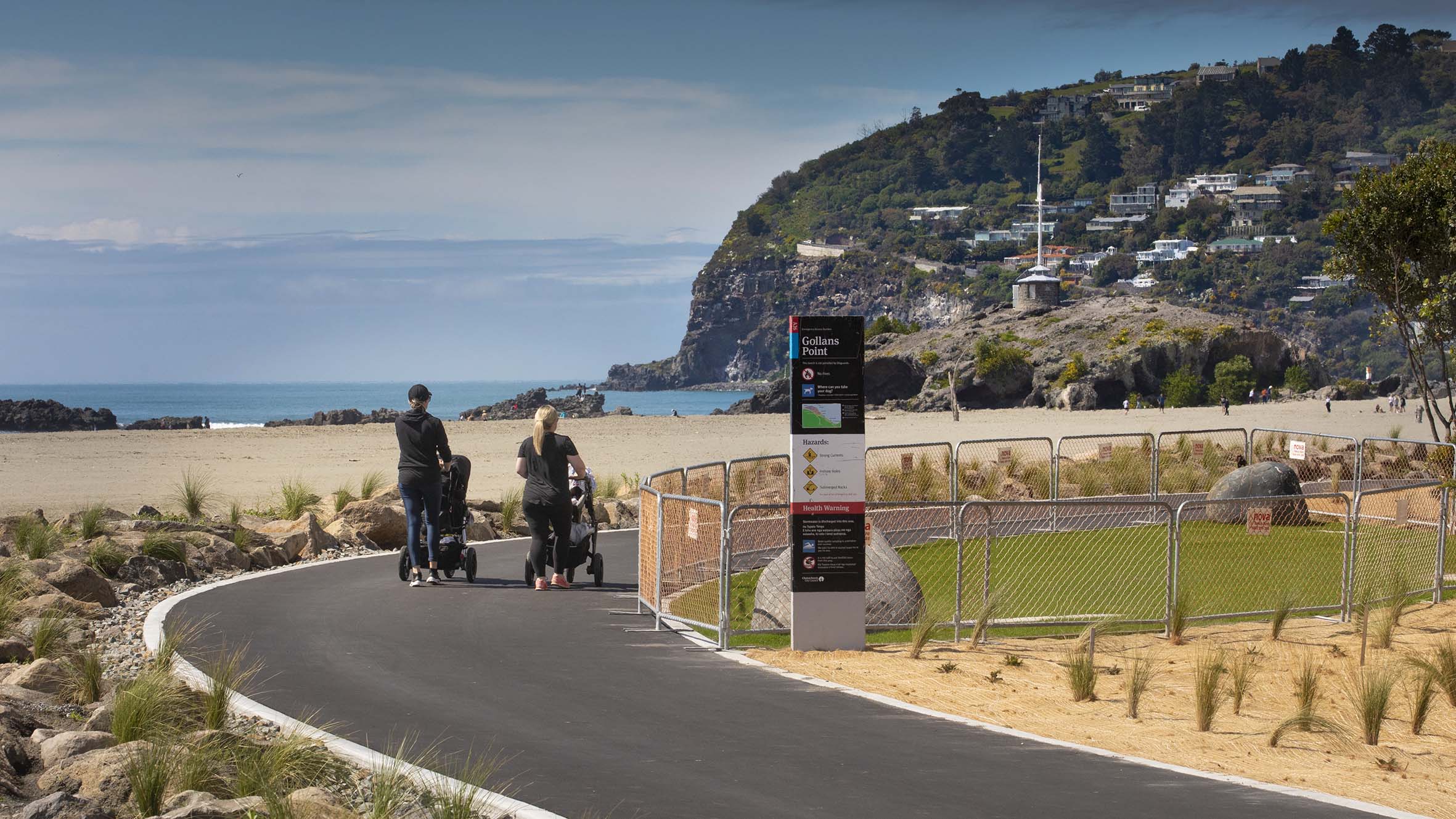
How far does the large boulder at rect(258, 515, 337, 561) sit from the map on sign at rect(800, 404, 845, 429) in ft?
27.6

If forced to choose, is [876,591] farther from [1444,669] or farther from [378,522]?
[378,522]

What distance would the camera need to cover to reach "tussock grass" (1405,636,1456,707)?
9719 mm

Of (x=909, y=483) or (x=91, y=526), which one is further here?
(x=909, y=483)

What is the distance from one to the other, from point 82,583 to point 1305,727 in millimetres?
10412

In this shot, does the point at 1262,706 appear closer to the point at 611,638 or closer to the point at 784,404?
the point at 611,638

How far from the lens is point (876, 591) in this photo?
1235 cm

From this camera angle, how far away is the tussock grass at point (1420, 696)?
29.2 ft

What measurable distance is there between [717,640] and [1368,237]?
51.6ft

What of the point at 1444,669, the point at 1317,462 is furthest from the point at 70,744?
the point at 1317,462

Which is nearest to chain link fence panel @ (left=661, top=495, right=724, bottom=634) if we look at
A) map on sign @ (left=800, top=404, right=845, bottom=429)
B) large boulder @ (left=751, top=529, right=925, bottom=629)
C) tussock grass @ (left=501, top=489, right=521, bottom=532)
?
large boulder @ (left=751, top=529, right=925, bottom=629)

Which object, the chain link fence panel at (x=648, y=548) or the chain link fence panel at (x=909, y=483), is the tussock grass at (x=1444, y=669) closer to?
the chain link fence panel at (x=648, y=548)

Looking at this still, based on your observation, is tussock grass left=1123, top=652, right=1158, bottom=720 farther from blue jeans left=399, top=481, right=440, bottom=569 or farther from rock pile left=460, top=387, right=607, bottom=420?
rock pile left=460, top=387, right=607, bottom=420

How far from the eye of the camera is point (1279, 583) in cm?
1479

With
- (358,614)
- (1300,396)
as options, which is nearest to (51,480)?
(358,614)
